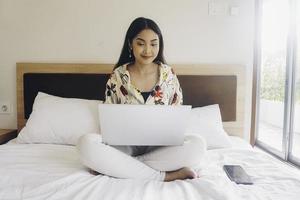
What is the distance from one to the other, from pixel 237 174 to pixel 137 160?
1.42 feet

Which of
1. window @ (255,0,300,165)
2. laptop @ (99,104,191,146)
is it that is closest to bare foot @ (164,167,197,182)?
laptop @ (99,104,191,146)

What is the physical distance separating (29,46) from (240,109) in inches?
65.7

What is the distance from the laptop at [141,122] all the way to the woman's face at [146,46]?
1.67 feet

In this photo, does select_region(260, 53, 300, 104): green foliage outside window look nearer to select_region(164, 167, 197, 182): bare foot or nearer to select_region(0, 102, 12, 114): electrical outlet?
select_region(164, 167, 197, 182): bare foot

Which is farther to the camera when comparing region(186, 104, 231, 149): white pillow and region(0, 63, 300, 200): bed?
region(186, 104, 231, 149): white pillow

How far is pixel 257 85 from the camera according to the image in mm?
2367

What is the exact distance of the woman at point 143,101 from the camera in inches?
49.4

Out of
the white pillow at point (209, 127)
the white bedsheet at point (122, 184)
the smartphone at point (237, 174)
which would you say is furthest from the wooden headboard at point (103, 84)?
the smartphone at point (237, 174)

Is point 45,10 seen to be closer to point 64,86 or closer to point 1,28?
point 1,28

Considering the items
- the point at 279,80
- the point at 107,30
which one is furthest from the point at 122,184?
the point at 279,80

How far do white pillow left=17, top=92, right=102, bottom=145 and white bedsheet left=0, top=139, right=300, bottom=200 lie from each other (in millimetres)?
368

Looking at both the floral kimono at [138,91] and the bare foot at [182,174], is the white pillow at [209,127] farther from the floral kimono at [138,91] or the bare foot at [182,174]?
the bare foot at [182,174]

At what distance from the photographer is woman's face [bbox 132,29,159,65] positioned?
1642 mm

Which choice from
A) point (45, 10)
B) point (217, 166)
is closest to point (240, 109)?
point (217, 166)
